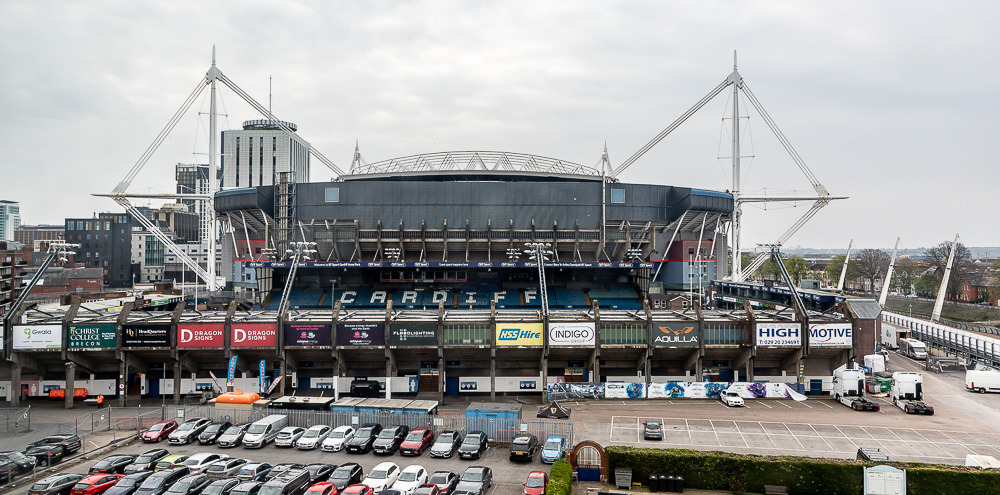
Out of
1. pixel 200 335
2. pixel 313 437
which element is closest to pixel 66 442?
pixel 313 437

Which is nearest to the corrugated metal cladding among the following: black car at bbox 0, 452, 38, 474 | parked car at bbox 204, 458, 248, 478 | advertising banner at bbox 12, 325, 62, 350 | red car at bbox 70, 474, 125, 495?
advertising banner at bbox 12, 325, 62, 350

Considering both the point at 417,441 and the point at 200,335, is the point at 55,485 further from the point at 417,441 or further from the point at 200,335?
the point at 200,335

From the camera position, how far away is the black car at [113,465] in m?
30.4

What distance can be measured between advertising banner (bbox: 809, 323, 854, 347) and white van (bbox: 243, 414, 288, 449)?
1694 inches

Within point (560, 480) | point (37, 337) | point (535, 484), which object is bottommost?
point (535, 484)

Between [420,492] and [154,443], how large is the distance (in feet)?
68.3

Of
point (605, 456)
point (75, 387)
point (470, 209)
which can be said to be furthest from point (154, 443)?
point (470, 209)

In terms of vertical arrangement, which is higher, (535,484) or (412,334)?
(412,334)

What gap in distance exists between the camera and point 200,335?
161 ft

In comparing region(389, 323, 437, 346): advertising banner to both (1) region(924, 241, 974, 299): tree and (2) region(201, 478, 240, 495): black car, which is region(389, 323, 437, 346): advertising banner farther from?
(1) region(924, 241, 974, 299): tree

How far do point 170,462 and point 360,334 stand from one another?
64.0 feet

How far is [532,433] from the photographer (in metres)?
36.9

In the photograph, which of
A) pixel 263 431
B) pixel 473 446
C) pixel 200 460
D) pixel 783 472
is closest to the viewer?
pixel 783 472

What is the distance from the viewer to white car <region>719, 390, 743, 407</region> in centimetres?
4647
